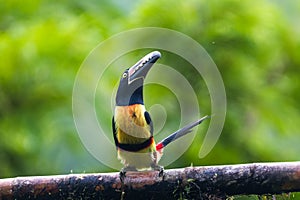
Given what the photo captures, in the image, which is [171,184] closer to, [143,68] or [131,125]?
[131,125]

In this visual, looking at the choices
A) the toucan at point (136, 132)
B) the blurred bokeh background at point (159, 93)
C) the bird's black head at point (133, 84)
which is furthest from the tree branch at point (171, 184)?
the blurred bokeh background at point (159, 93)

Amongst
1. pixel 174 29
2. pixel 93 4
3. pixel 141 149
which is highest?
pixel 93 4

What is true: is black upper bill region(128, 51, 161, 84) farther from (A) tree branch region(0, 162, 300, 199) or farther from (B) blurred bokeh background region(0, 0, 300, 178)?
(B) blurred bokeh background region(0, 0, 300, 178)

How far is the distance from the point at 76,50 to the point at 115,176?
72.9 inches

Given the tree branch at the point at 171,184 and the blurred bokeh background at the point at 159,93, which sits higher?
the blurred bokeh background at the point at 159,93

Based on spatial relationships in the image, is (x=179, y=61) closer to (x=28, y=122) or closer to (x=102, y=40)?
(x=102, y=40)

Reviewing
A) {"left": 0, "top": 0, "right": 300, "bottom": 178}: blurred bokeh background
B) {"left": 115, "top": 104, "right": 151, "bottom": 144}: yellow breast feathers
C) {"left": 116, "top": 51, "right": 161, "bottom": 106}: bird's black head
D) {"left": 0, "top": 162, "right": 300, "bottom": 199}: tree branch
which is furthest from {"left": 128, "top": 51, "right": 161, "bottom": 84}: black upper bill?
{"left": 0, "top": 0, "right": 300, "bottom": 178}: blurred bokeh background

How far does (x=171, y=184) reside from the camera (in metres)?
3.58

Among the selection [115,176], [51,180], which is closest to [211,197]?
[115,176]

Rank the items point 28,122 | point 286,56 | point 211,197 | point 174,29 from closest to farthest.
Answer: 1. point 211,197
2. point 28,122
3. point 174,29
4. point 286,56

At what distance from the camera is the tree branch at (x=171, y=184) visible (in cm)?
341

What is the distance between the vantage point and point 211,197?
11.6 ft

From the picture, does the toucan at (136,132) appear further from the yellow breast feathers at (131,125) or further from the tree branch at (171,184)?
the tree branch at (171,184)

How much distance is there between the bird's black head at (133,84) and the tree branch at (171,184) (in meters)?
0.66
